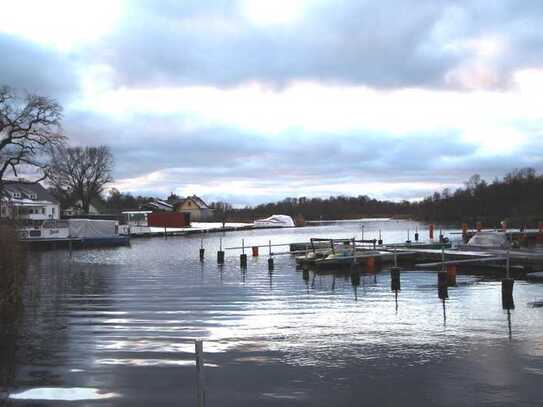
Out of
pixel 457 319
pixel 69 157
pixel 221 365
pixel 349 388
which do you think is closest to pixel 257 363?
pixel 221 365

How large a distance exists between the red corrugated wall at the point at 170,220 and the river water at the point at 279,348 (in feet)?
329

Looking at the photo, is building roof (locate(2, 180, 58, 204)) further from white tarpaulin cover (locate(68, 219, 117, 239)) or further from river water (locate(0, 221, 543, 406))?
river water (locate(0, 221, 543, 406))

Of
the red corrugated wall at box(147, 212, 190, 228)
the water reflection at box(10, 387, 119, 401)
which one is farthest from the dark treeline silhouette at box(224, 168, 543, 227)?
the water reflection at box(10, 387, 119, 401)

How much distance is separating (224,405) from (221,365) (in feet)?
7.73

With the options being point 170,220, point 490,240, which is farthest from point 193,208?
point 490,240

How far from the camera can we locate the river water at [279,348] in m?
8.94

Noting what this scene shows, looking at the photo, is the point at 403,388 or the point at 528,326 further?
the point at 528,326

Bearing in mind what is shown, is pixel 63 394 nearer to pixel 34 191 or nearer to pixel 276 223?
pixel 34 191

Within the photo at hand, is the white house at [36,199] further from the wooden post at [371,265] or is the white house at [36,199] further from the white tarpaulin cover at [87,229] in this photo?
the wooden post at [371,265]

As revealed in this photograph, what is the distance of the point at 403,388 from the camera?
360 inches

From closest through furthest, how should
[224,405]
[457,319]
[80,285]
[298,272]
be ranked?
1. [224,405]
2. [457,319]
3. [80,285]
4. [298,272]

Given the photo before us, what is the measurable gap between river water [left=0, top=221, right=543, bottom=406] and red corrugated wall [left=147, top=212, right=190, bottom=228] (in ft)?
329

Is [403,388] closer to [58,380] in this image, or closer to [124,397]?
[124,397]

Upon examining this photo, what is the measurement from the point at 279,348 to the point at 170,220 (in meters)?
113
